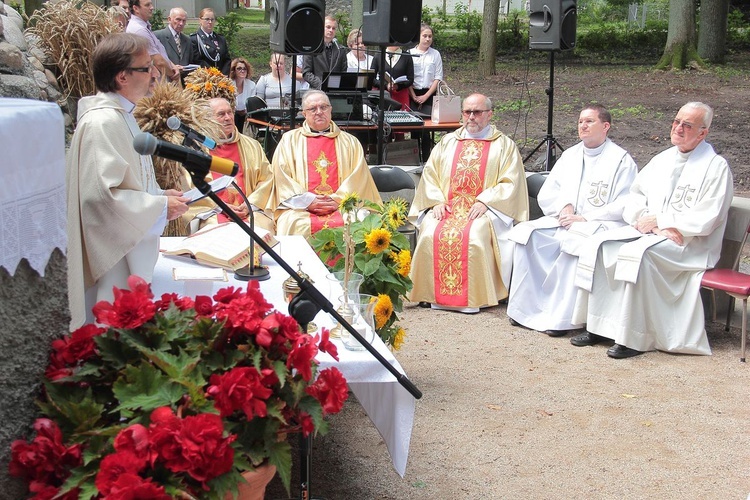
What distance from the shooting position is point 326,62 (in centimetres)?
1063

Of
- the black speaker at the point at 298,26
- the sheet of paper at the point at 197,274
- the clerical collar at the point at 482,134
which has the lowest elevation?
the sheet of paper at the point at 197,274

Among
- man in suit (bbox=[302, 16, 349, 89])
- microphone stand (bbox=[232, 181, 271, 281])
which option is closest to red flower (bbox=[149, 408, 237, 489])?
microphone stand (bbox=[232, 181, 271, 281])

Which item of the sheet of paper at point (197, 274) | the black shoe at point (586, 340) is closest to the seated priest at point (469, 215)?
the black shoe at point (586, 340)

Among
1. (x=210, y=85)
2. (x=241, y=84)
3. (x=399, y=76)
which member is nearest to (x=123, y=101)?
(x=210, y=85)

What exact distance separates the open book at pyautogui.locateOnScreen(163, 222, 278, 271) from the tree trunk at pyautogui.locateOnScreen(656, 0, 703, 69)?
16.5m

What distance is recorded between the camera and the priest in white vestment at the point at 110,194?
341cm

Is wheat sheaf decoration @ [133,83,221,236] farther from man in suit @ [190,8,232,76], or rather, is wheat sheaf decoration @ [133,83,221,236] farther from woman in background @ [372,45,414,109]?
woman in background @ [372,45,414,109]

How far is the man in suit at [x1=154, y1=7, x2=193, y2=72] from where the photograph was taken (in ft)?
32.5

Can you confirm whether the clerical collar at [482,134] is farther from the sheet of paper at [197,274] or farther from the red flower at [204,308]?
the red flower at [204,308]

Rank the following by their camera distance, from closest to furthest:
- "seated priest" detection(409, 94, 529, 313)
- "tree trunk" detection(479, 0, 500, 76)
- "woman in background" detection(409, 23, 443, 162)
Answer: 1. "seated priest" detection(409, 94, 529, 313)
2. "woman in background" detection(409, 23, 443, 162)
3. "tree trunk" detection(479, 0, 500, 76)

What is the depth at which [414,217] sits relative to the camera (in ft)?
23.6

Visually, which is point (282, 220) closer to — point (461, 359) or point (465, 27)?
point (461, 359)

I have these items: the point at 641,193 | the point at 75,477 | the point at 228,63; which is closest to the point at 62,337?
the point at 75,477

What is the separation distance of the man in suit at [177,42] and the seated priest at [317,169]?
11.8ft
